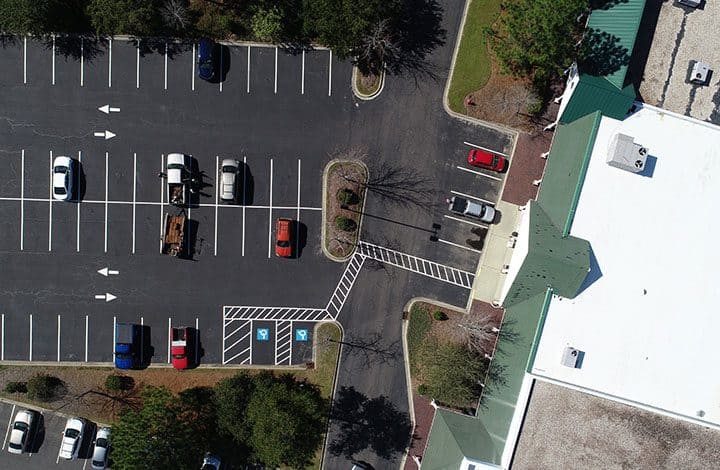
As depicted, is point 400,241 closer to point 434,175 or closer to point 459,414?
point 434,175

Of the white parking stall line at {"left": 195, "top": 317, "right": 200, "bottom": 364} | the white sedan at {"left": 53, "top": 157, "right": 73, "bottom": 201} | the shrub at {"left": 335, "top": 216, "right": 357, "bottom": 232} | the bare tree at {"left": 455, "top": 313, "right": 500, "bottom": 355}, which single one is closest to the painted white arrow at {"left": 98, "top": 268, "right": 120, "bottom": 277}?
the white sedan at {"left": 53, "top": 157, "right": 73, "bottom": 201}

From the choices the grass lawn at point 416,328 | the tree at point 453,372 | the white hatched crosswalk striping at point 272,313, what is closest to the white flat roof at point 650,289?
the tree at point 453,372

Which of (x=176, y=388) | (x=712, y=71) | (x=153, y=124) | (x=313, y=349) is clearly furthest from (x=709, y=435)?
(x=153, y=124)

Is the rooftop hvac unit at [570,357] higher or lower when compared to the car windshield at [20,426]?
higher

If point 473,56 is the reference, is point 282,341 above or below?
below

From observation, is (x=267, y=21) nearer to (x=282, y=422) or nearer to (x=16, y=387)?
(x=282, y=422)

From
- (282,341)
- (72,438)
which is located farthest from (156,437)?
(282,341)

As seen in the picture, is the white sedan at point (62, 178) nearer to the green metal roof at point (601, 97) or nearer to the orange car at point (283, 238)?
the orange car at point (283, 238)
